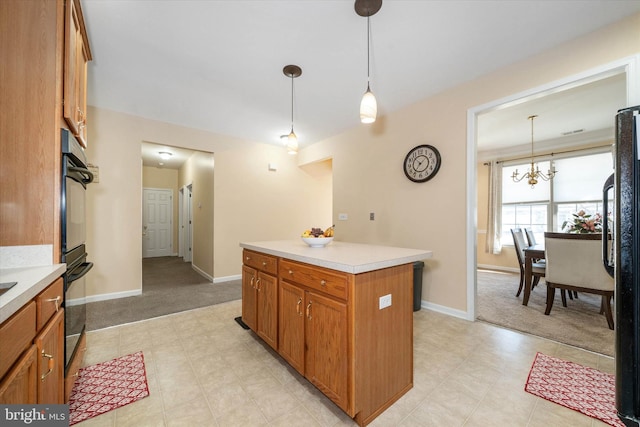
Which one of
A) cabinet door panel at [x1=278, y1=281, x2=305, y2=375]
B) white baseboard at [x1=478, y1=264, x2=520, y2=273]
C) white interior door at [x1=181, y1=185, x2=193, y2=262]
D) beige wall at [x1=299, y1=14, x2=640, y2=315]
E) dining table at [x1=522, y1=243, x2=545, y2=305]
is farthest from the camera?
white interior door at [x1=181, y1=185, x2=193, y2=262]

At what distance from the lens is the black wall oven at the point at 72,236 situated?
1.36 meters

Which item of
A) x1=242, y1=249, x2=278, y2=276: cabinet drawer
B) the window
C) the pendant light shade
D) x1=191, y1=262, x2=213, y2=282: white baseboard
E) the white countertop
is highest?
the pendant light shade

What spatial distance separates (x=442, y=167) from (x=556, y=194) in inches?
141

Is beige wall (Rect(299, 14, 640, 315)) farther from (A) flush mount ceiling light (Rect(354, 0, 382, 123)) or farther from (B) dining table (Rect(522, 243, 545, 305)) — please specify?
(A) flush mount ceiling light (Rect(354, 0, 382, 123))

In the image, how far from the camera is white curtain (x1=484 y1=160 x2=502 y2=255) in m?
5.45

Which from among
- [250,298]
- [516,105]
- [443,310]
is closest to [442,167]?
[516,105]

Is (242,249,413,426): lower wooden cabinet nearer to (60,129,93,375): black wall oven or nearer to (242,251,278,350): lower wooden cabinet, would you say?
(242,251,278,350): lower wooden cabinet

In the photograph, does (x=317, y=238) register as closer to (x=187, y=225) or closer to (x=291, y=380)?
(x=291, y=380)

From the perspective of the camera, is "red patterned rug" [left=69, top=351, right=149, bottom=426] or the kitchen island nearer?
the kitchen island

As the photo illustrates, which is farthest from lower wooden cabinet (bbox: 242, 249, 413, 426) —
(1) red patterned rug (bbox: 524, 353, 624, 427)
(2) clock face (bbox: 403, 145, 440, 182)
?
(2) clock face (bbox: 403, 145, 440, 182)

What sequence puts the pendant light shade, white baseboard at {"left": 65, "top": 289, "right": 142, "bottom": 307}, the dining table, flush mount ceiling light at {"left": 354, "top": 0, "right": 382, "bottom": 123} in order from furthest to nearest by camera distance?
1. white baseboard at {"left": 65, "top": 289, "right": 142, "bottom": 307}
2. the dining table
3. the pendant light shade
4. flush mount ceiling light at {"left": 354, "top": 0, "right": 382, "bottom": 123}

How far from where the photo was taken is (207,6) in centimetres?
184

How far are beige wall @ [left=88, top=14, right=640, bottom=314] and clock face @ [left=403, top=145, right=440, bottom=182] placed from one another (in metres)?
0.08

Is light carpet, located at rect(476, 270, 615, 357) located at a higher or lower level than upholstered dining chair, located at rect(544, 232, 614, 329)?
lower
